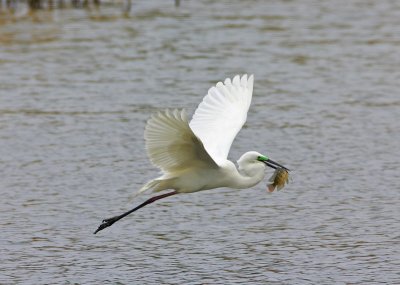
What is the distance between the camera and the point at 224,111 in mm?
8000

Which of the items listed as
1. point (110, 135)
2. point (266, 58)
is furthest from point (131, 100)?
point (266, 58)

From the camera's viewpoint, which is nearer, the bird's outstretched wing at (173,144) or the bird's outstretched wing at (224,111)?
the bird's outstretched wing at (173,144)

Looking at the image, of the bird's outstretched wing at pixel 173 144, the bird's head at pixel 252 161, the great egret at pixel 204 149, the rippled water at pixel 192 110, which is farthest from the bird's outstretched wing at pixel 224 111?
A: the bird's outstretched wing at pixel 173 144

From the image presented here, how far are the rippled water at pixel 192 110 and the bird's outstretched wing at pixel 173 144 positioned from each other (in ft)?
2.18

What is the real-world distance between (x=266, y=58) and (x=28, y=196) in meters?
7.66

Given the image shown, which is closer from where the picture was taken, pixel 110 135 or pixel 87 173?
pixel 87 173

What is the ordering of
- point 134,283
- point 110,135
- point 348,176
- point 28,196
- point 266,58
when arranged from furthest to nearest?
point 266,58, point 110,135, point 348,176, point 28,196, point 134,283

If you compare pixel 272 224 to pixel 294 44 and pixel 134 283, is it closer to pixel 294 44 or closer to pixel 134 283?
pixel 134 283

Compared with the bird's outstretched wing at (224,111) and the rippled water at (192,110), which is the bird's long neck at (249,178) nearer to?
the rippled water at (192,110)

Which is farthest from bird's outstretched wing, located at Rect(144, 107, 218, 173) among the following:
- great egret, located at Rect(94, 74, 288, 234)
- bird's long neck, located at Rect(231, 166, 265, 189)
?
bird's long neck, located at Rect(231, 166, 265, 189)

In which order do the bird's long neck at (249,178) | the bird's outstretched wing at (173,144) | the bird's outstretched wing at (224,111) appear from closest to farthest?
the bird's outstretched wing at (173,144)
the bird's long neck at (249,178)
the bird's outstretched wing at (224,111)

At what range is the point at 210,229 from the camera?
8.02 metres

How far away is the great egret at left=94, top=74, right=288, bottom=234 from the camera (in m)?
6.37

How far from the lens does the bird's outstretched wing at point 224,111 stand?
7.86m
